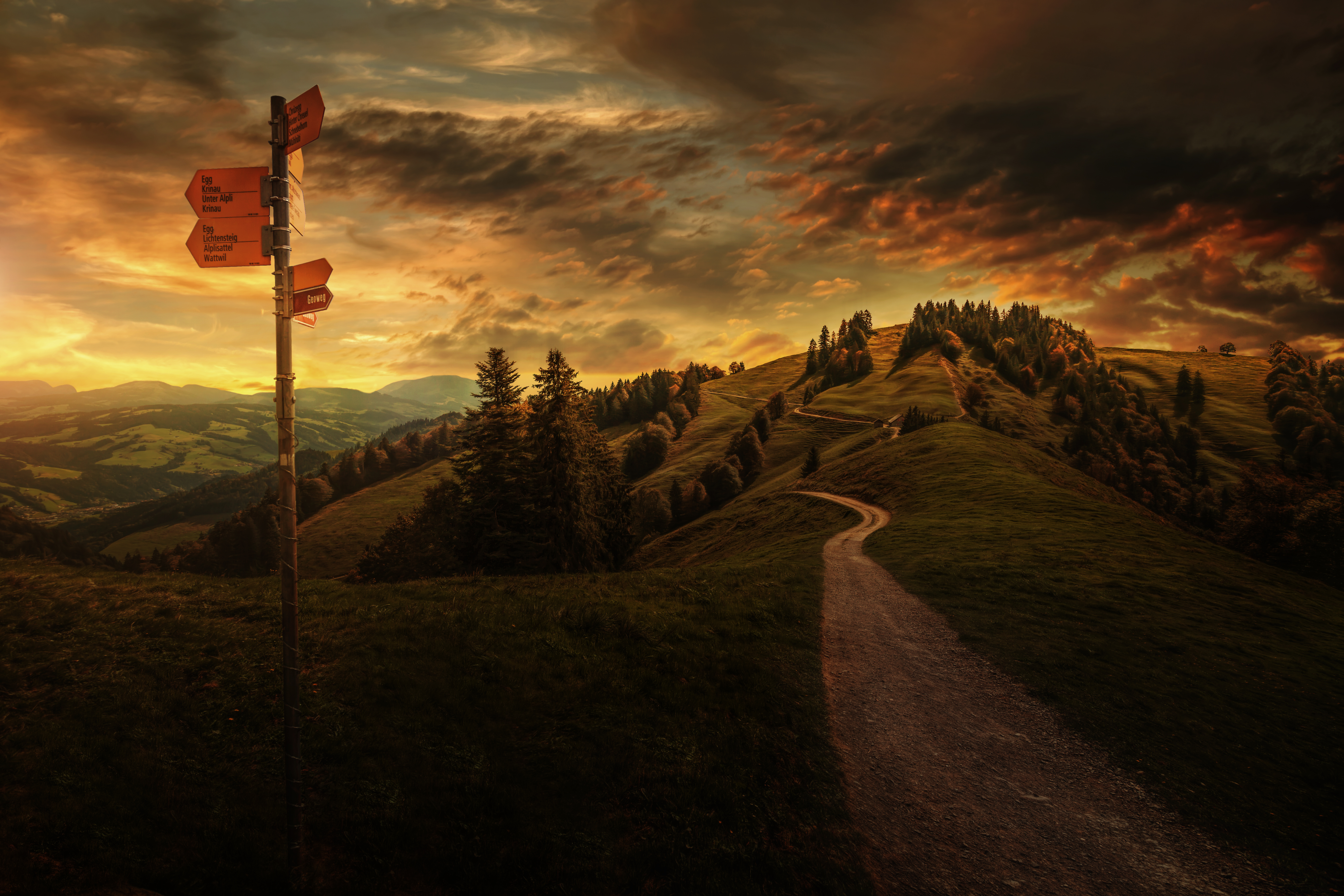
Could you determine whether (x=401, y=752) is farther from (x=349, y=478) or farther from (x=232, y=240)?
(x=349, y=478)

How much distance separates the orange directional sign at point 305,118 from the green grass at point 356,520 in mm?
98859

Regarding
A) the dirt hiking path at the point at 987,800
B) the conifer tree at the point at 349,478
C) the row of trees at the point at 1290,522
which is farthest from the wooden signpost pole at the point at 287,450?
the conifer tree at the point at 349,478

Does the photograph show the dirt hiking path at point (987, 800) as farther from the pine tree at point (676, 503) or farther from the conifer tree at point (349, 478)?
the conifer tree at point (349, 478)

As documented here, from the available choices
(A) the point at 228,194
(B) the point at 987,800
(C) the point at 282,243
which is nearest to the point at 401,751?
(C) the point at 282,243

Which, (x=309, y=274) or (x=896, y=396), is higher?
(x=896, y=396)

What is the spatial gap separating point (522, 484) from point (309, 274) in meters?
32.4

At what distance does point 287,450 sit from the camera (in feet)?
23.4

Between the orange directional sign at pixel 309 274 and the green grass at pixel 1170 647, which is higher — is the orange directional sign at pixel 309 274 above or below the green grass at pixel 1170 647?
above

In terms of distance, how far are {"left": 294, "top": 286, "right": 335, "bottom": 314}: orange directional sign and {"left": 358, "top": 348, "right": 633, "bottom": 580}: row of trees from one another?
3023 cm

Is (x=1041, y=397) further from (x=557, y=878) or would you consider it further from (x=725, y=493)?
(x=557, y=878)

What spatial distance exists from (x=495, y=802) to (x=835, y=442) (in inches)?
4946

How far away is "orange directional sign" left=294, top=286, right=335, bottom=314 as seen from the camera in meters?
6.99

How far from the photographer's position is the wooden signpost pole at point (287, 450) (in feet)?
22.8

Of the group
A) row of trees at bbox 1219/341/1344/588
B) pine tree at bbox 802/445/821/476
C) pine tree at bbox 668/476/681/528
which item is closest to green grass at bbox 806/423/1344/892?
row of trees at bbox 1219/341/1344/588
